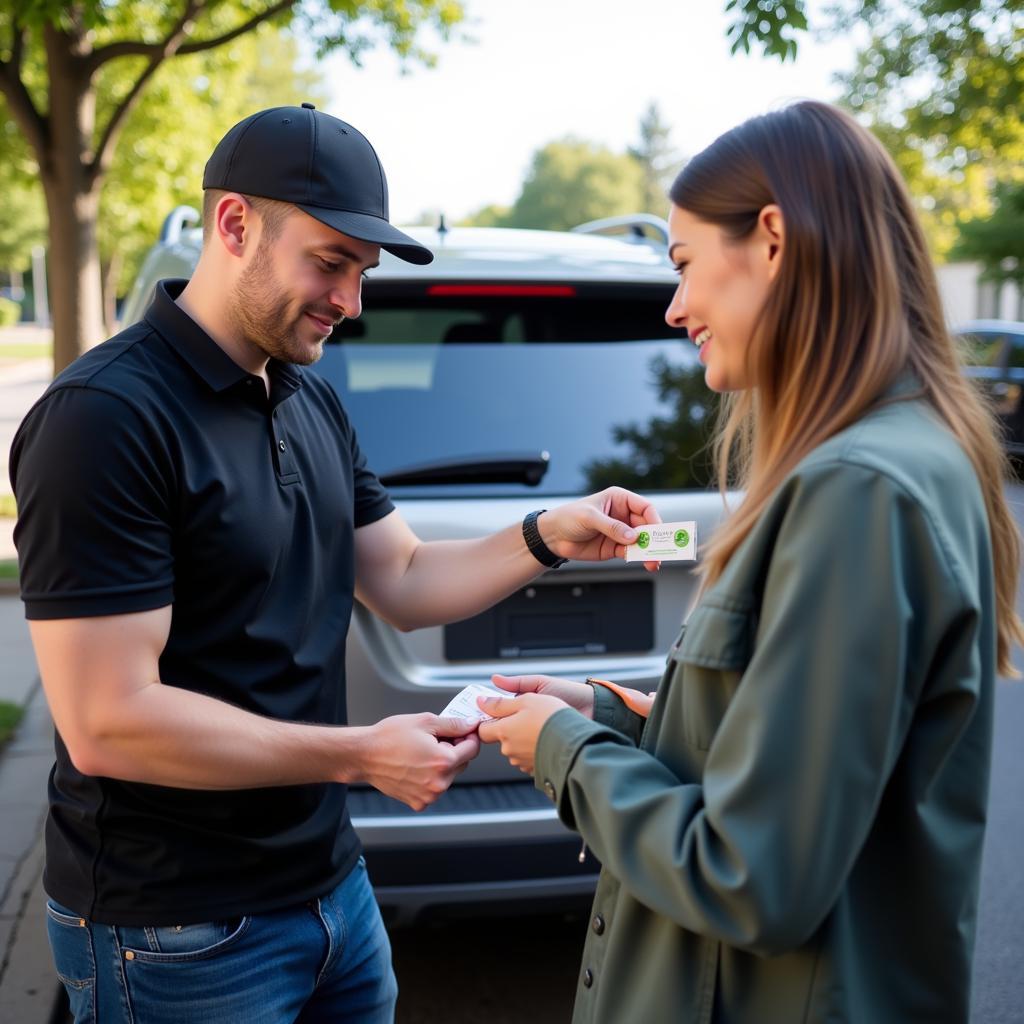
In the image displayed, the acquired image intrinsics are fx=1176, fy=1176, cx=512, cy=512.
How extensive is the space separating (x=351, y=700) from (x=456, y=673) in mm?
276

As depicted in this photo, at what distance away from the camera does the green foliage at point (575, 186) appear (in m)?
86.5

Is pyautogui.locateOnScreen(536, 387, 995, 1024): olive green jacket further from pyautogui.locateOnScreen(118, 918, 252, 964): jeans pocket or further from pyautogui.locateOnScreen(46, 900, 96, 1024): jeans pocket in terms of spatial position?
pyautogui.locateOnScreen(46, 900, 96, 1024): jeans pocket

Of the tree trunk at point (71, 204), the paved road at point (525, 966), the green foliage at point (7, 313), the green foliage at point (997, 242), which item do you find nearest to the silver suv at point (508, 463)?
the paved road at point (525, 966)

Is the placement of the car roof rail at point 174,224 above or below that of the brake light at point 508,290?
above

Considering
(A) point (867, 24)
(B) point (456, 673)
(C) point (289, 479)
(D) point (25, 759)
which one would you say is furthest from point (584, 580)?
(A) point (867, 24)

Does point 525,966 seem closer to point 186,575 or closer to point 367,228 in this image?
point 186,575

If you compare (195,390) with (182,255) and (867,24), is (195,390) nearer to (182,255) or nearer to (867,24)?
(182,255)

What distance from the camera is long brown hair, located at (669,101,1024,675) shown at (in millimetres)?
1349

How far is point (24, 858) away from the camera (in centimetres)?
411

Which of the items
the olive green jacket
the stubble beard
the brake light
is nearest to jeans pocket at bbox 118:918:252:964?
the olive green jacket

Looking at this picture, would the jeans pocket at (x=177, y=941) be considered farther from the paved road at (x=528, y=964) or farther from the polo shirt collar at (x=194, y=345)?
the paved road at (x=528, y=964)

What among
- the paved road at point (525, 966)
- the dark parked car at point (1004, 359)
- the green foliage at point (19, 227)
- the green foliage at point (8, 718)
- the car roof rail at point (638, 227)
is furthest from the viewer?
the green foliage at point (19, 227)

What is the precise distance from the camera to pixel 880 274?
53.2 inches

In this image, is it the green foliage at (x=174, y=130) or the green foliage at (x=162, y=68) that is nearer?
the green foliage at (x=162, y=68)
